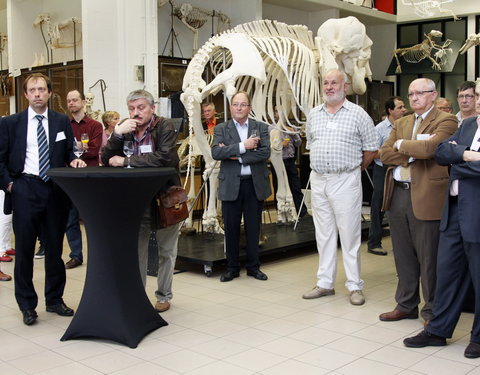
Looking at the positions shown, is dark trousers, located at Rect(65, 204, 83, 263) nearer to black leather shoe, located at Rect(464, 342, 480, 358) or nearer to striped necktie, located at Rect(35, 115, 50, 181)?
striped necktie, located at Rect(35, 115, 50, 181)

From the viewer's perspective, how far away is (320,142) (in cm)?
525

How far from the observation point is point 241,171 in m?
5.85

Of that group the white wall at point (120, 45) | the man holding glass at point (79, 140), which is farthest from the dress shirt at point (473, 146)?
the white wall at point (120, 45)

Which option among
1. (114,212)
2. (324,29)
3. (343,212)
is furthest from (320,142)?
(324,29)

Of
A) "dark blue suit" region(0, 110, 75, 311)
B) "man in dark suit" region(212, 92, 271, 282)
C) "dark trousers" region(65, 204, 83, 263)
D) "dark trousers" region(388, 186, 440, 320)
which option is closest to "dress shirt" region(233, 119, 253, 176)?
"man in dark suit" region(212, 92, 271, 282)

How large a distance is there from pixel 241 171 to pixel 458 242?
2368mm

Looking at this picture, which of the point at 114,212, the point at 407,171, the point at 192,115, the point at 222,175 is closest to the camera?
the point at 114,212

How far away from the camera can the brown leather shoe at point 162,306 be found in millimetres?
5008

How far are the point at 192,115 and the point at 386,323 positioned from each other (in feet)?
11.0

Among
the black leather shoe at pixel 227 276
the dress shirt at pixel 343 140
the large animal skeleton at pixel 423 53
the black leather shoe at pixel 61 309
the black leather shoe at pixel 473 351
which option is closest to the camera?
the black leather shoe at pixel 473 351

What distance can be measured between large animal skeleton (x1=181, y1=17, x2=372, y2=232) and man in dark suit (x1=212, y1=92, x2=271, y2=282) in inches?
36.8

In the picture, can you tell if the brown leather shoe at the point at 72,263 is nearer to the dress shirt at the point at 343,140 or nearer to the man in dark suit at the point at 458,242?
the dress shirt at the point at 343,140

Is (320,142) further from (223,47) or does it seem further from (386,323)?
(223,47)

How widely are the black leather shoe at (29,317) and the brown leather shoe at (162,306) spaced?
3.00 ft
